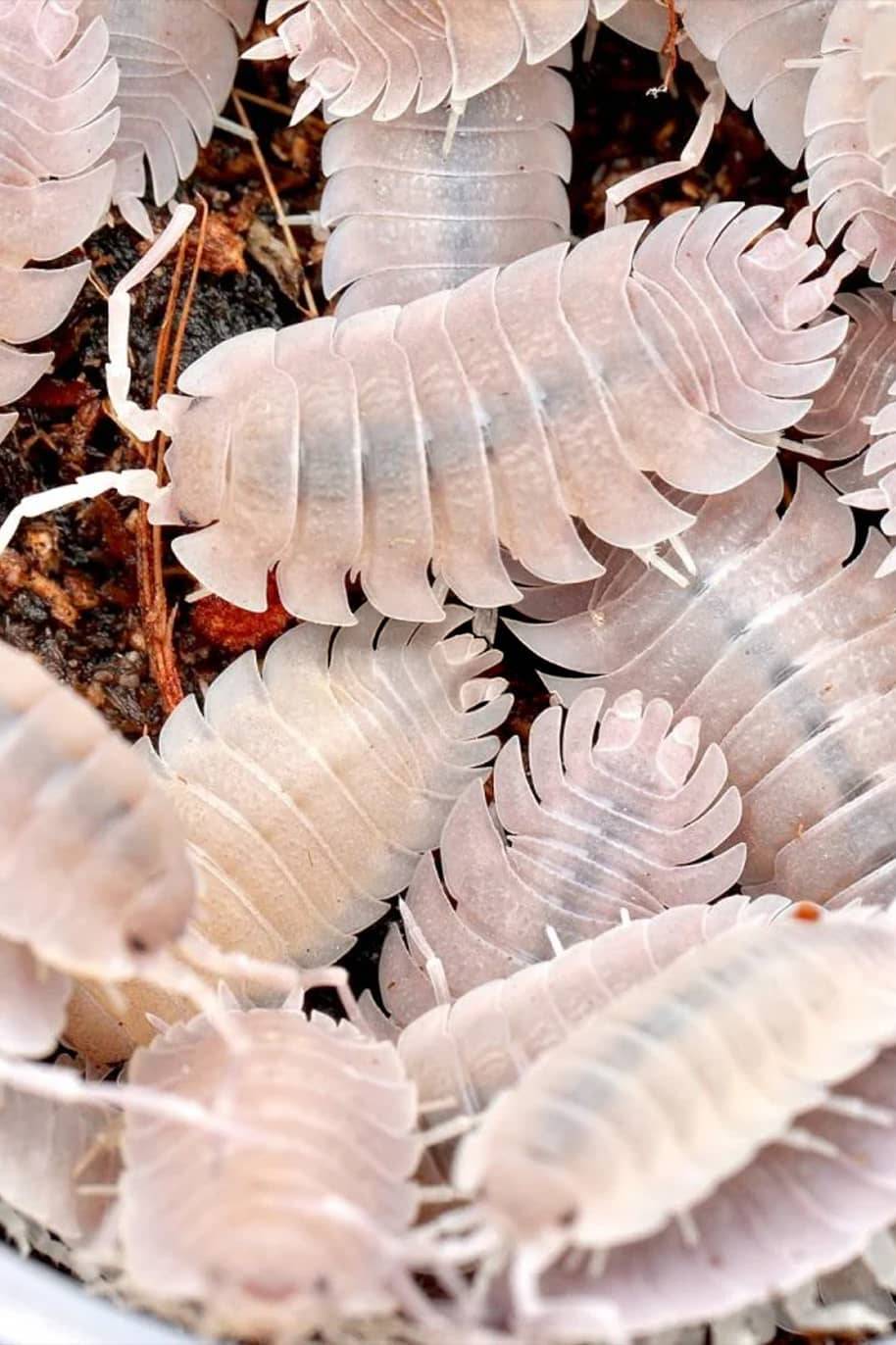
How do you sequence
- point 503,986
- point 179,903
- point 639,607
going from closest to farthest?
point 179,903 → point 503,986 → point 639,607

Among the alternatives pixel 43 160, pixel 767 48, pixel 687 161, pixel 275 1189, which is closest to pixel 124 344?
pixel 43 160

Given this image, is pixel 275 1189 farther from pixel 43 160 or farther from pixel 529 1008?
pixel 43 160

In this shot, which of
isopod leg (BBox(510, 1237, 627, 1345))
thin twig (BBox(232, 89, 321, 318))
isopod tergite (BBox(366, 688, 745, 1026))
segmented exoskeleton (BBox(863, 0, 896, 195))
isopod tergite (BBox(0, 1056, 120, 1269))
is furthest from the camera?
thin twig (BBox(232, 89, 321, 318))

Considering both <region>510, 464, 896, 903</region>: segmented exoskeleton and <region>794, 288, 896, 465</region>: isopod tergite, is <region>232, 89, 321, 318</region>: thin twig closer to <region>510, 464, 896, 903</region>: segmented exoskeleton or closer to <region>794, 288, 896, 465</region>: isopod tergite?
<region>510, 464, 896, 903</region>: segmented exoskeleton

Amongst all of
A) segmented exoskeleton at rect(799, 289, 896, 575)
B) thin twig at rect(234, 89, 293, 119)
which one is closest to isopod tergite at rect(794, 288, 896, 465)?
segmented exoskeleton at rect(799, 289, 896, 575)

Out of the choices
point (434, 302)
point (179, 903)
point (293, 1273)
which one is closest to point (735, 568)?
point (434, 302)

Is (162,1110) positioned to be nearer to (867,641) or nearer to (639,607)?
(639,607)
